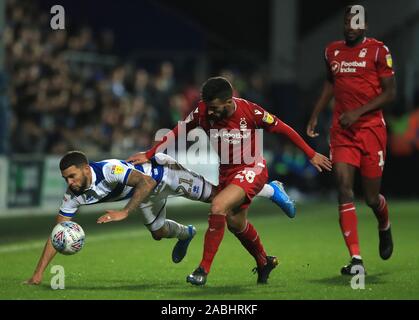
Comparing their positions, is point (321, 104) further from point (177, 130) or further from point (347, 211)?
point (177, 130)

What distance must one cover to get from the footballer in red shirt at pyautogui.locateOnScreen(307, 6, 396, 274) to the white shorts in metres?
1.23

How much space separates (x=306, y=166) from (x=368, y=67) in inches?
588

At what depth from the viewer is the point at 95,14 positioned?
2686 cm

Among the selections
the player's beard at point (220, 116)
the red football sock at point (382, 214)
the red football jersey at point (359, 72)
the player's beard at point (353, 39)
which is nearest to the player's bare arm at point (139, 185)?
the player's beard at point (220, 116)

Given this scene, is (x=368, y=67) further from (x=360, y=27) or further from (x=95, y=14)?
(x=95, y=14)

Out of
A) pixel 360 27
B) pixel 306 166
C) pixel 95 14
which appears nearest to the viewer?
pixel 360 27

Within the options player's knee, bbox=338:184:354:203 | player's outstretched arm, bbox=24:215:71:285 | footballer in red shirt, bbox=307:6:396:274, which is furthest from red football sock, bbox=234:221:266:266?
player's outstretched arm, bbox=24:215:71:285

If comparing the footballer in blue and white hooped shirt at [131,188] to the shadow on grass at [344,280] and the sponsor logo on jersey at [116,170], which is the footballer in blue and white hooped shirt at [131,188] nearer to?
the sponsor logo on jersey at [116,170]

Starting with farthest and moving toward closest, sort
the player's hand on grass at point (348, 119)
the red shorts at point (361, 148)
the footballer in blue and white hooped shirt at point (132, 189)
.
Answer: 1. the red shorts at point (361, 148)
2. the player's hand on grass at point (348, 119)
3. the footballer in blue and white hooped shirt at point (132, 189)

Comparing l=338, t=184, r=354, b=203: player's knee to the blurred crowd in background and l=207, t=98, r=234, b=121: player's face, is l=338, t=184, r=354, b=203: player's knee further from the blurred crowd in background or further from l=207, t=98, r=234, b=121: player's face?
the blurred crowd in background

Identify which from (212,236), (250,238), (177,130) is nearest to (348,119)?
(250,238)

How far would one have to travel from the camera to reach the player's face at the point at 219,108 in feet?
29.0

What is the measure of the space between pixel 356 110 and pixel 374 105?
0.18m

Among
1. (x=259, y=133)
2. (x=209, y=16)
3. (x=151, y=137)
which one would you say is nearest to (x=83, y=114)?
(x=151, y=137)
